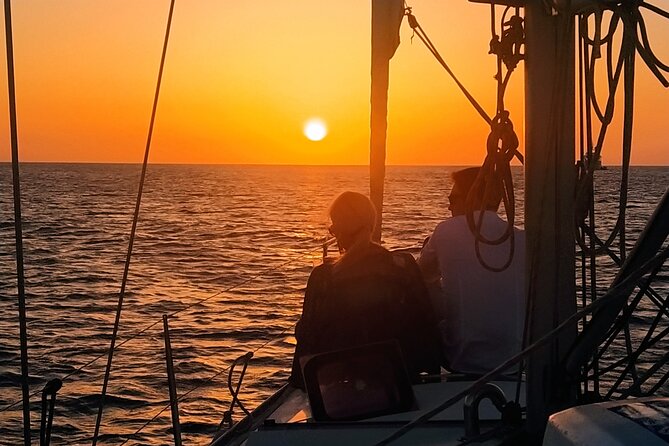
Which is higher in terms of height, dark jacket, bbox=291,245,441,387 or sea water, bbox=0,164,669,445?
dark jacket, bbox=291,245,441,387

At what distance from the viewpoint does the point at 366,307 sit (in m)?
3.41

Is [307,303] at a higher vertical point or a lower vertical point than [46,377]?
higher

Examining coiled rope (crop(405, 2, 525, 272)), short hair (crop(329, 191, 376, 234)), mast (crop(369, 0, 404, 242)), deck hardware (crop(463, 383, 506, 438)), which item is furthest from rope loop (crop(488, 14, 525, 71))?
mast (crop(369, 0, 404, 242))

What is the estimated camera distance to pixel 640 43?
2.41m

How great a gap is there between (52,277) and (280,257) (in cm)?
564

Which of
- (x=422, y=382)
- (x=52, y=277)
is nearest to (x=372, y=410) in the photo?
(x=422, y=382)

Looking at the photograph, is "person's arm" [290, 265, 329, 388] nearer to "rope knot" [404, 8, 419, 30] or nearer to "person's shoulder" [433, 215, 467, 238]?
"person's shoulder" [433, 215, 467, 238]

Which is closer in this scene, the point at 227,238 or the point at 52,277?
the point at 52,277

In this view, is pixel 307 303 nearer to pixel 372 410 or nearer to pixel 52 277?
pixel 372 410

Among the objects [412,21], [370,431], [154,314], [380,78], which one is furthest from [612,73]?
[154,314]

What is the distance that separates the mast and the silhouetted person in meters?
1.41

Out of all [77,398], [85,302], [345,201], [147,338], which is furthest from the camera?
[85,302]

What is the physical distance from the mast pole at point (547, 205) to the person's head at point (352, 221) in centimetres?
99

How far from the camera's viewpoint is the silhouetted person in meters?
3.41
